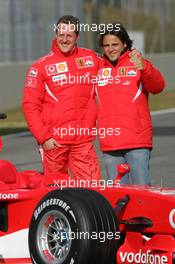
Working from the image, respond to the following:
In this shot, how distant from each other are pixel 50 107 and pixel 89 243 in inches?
86.2

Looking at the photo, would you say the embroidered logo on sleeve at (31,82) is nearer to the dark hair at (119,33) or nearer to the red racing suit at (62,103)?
the red racing suit at (62,103)

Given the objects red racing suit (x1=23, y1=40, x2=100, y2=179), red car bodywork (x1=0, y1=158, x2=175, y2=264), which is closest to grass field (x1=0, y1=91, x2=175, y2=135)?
red racing suit (x1=23, y1=40, x2=100, y2=179)

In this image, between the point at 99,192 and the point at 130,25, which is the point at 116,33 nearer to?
the point at 99,192

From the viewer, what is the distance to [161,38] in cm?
3734

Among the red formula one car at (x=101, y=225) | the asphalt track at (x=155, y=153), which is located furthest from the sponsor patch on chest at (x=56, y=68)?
the asphalt track at (x=155, y=153)

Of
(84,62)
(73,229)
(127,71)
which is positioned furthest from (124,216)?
(84,62)

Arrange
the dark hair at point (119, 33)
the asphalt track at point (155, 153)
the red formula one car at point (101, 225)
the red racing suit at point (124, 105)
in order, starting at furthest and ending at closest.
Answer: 1. the asphalt track at point (155, 153)
2. the red racing suit at point (124, 105)
3. the dark hair at point (119, 33)
4. the red formula one car at point (101, 225)

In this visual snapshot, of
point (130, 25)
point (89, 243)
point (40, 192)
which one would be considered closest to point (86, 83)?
point (40, 192)

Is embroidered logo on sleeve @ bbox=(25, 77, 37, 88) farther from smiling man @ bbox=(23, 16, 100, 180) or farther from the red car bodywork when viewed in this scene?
the red car bodywork

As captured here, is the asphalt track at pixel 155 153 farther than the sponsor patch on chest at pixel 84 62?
Yes

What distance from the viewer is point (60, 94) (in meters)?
8.71

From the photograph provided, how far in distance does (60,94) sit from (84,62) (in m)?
0.33

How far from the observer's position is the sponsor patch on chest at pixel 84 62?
8695 millimetres

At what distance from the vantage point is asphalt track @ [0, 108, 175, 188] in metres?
14.1
